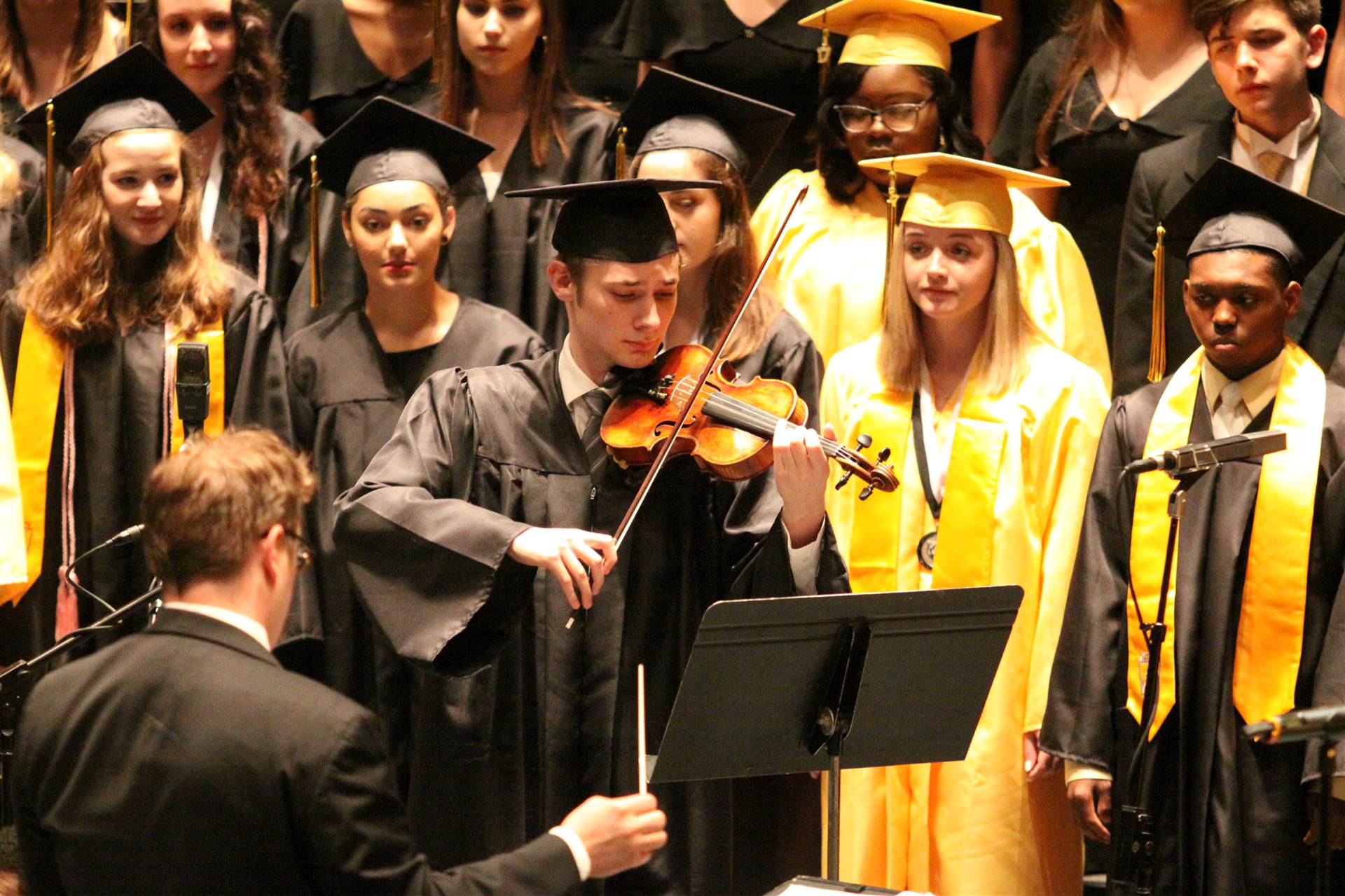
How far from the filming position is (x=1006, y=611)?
126 inches

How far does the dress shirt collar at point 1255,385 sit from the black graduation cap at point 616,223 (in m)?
1.24

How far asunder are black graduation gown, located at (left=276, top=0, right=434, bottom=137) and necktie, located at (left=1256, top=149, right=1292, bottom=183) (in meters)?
2.68

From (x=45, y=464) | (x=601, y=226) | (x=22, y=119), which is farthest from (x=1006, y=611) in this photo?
(x=22, y=119)

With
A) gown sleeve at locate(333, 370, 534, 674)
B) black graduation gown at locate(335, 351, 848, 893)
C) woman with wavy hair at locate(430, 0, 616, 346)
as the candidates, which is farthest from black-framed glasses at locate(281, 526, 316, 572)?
woman with wavy hair at locate(430, 0, 616, 346)

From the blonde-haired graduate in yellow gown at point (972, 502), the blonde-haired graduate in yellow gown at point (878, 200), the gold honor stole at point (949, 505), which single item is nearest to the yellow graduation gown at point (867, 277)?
the blonde-haired graduate in yellow gown at point (878, 200)

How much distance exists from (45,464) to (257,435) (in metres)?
2.43

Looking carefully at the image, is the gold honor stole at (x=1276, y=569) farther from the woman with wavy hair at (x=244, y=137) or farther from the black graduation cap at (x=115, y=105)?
the black graduation cap at (x=115, y=105)

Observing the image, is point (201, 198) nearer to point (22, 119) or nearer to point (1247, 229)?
point (22, 119)

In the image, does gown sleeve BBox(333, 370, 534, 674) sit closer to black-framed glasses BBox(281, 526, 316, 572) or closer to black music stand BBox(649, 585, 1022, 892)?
black music stand BBox(649, 585, 1022, 892)

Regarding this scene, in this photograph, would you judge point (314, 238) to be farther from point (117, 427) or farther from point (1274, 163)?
point (1274, 163)

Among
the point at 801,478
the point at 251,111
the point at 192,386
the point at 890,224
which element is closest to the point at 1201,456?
the point at 801,478

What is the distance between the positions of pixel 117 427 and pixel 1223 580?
286cm

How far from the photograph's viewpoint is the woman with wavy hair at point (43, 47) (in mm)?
5527

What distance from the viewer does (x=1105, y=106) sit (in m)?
5.22
